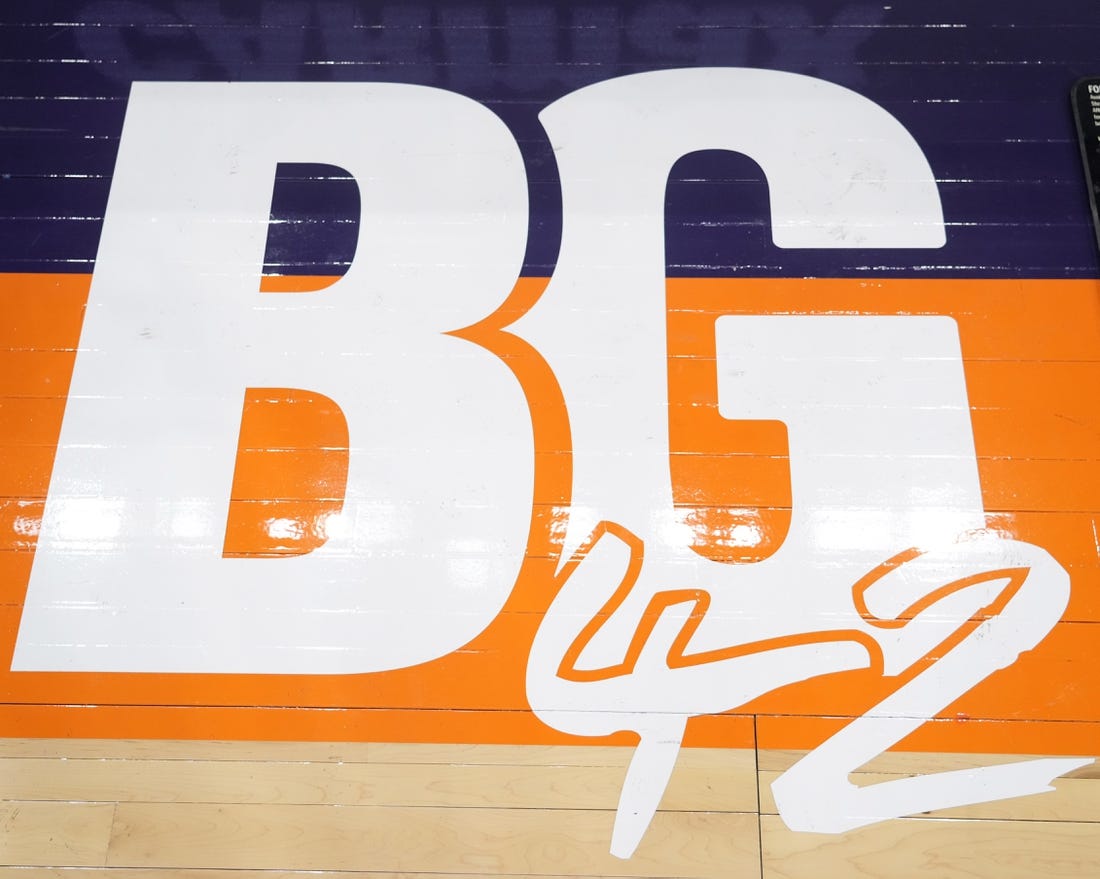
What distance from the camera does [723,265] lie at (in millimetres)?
2340

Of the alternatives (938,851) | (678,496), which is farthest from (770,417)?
(938,851)

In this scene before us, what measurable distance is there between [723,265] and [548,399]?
61 centimetres

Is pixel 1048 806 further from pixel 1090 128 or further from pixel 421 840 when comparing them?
pixel 1090 128

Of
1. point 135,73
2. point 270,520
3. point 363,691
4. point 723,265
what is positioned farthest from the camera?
point 135,73

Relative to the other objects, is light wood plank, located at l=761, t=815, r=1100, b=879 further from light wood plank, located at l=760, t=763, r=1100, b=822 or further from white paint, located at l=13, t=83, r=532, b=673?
white paint, located at l=13, t=83, r=532, b=673

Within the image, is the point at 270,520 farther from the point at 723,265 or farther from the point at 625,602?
the point at 723,265

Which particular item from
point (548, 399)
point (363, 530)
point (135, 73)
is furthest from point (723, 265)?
point (135, 73)

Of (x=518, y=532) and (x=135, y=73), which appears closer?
(x=518, y=532)

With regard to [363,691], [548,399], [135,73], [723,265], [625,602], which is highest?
[135,73]

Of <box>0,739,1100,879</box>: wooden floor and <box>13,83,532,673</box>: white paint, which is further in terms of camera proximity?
<box>13,83,532,673</box>: white paint

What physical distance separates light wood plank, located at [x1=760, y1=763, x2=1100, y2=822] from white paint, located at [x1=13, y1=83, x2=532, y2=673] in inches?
38.6

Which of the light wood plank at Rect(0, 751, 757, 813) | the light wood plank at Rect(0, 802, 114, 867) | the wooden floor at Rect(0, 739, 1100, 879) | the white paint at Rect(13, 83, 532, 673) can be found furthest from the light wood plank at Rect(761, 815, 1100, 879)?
the light wood plank at Rect(0, 802, 114, 867)

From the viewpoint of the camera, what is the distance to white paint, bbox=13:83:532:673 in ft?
6.83

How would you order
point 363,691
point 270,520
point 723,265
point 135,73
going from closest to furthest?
point 363,691, point 270,520, point 723,265, point 135,73
